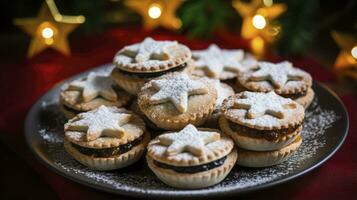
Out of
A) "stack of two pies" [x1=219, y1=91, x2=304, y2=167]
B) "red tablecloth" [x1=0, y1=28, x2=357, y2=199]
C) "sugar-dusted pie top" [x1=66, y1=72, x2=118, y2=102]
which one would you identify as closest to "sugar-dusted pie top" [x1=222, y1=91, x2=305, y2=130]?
"stack of two pies" [x1=219, y1=91, x2=304, y2=167]

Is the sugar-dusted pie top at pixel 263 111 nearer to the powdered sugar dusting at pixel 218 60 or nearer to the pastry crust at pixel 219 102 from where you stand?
the pastry crust at pixel 219 102

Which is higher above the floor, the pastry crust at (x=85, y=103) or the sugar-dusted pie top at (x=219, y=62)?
the sugar-dusted pie top at (x=219, y=62)

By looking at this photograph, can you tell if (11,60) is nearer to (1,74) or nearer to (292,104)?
(1,74)

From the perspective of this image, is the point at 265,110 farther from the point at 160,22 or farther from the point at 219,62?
the point at 160,22

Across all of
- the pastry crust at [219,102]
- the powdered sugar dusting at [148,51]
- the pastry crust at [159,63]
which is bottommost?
the pastry crust at [219,102]

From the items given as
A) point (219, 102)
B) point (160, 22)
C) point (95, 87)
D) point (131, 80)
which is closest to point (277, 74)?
point (219, 102)

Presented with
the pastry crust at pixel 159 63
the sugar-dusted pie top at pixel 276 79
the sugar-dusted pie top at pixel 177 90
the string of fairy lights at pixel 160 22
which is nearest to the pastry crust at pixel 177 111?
the sugar-dusted pie top at pixel 177 90
